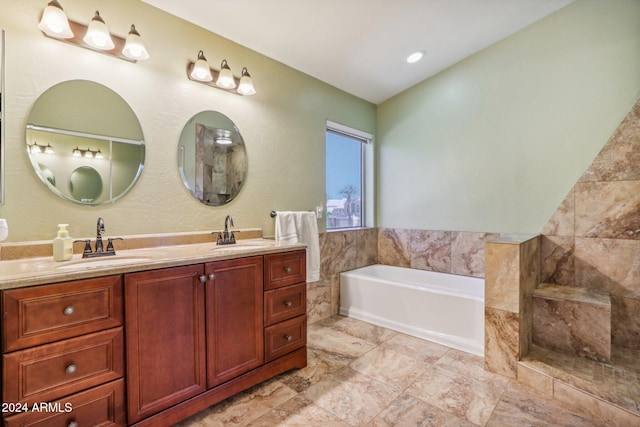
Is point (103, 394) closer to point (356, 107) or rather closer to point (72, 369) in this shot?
point (72, 369)

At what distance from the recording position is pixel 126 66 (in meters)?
1.77

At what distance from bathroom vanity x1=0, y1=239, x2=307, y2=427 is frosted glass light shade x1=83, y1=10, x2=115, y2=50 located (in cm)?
116

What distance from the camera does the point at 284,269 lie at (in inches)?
74.7

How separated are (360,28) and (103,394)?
271 centimetres

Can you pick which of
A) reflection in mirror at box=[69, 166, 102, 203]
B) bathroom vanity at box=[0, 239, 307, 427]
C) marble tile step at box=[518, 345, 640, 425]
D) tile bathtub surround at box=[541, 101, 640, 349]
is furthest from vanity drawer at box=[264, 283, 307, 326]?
tile bathtub surround at box=[541, 101, 640, 349]

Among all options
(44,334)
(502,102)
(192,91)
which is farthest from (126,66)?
(502,102)

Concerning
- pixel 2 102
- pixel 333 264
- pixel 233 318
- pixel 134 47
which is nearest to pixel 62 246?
pixel 2 102

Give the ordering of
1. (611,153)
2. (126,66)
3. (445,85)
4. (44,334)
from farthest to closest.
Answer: (445,85) < (611,153) < (126,66) < (44,334)

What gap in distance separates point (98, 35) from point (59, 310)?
4.60 ft

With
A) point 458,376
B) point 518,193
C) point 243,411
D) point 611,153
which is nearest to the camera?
point 243,411

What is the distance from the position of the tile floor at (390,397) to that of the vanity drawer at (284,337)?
20 centimetres

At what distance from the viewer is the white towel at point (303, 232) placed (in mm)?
2471

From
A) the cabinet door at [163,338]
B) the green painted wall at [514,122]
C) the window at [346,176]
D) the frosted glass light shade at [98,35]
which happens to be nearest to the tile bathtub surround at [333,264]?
the window at [346,176]

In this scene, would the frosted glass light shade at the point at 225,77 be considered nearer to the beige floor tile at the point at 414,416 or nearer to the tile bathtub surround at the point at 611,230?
the beige floor tile at the point at 414,416
